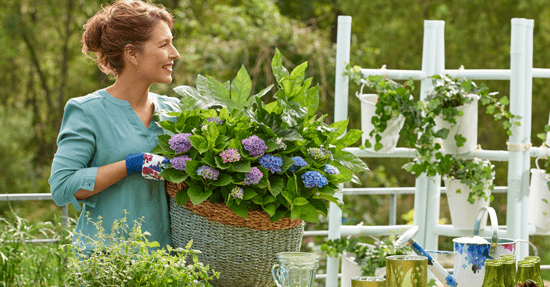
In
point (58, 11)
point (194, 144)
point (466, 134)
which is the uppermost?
point (58, 11)

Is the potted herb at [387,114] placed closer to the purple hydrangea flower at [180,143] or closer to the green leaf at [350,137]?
the green leaf at [350,137]

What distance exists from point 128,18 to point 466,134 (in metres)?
1.43

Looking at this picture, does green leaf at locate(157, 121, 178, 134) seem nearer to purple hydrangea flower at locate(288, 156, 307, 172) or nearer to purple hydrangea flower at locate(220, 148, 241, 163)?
purple hydrangea flower at locate(220, 148, 241, 163)

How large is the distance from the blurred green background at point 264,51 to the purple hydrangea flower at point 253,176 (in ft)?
11.3

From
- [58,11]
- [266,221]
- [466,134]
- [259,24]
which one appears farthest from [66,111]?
[58,11]

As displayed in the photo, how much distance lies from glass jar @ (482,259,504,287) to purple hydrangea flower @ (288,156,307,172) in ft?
1.53

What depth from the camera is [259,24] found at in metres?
5.30

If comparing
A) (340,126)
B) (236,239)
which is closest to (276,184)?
(236,239)

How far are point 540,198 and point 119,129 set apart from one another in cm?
168

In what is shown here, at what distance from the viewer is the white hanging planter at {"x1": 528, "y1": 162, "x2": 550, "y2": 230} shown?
226 centimetres

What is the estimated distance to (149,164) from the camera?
4.34 ft

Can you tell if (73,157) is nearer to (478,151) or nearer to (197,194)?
(197,194)

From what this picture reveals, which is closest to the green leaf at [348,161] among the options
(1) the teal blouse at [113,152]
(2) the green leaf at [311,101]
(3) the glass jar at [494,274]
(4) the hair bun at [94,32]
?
(2) the green leaf at [311,101]

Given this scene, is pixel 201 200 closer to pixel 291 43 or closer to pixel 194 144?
pixel 194 144
